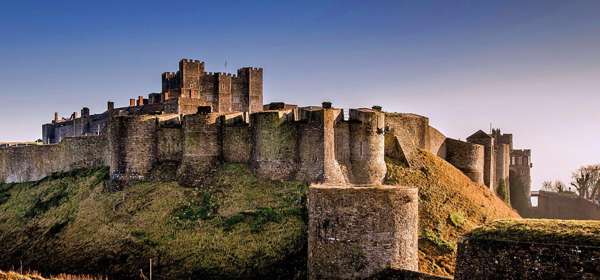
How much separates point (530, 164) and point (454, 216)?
3417cm

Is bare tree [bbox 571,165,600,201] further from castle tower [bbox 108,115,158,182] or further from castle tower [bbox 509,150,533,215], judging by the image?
castle tower [bbox 108,115,158,182]

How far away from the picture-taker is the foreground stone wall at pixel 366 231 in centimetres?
2008

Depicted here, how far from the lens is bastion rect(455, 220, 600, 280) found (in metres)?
15.6

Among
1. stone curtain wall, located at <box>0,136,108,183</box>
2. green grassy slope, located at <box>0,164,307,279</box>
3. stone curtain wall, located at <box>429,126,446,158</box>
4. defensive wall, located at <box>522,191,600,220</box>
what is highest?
stone curtain wall, located at <box>429,126,446,158</box>

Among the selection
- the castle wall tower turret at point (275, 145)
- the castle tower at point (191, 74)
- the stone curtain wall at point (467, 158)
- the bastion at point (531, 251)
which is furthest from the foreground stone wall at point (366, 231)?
the castle tower at point (191, 74)

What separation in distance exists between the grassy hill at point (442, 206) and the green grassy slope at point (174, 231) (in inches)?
229

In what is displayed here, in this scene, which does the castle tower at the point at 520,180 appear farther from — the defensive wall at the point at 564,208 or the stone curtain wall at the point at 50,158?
the stone curtain wall at the point at 50,158

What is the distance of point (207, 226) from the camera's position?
28.2 metres

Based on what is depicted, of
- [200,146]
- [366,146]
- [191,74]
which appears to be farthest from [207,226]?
[191,74]

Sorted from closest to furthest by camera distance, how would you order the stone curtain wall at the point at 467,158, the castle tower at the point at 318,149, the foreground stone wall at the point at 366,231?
1. the foreground stone wall at the point at 366,231
2. the castle tower at the point at 318,149
3. the stone curtain wall at the point at 467,158

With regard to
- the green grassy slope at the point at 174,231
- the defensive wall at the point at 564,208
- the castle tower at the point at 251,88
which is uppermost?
the castle tower at the point at 251,88

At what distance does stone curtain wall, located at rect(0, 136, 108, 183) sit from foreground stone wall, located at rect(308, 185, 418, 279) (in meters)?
24.1

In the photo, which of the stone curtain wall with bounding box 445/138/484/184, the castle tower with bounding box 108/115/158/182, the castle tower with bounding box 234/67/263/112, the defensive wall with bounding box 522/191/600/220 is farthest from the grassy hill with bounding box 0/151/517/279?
the castle tower with bounding box 234/67/263/112

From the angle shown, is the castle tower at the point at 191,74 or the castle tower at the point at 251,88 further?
the castle tower at the point at 251,88
